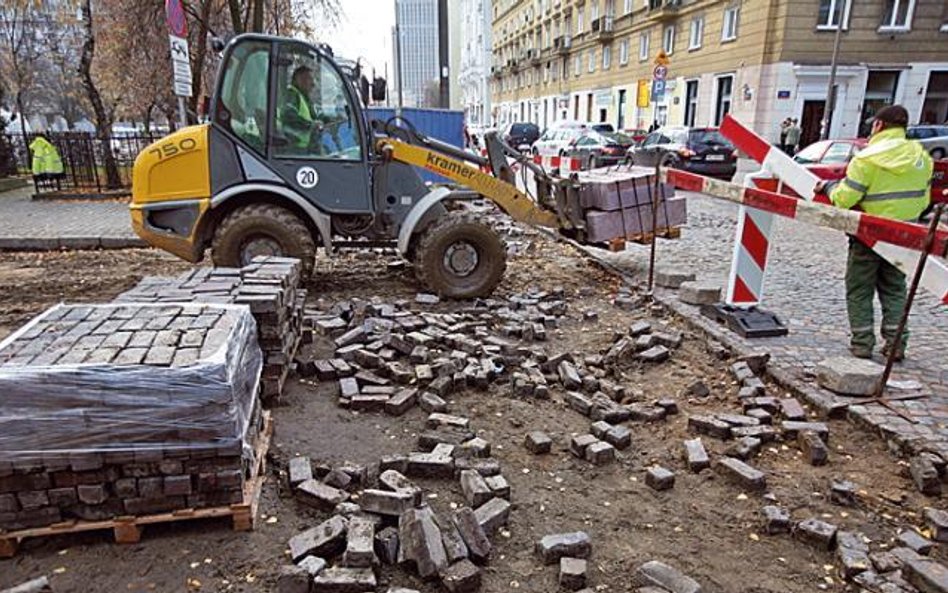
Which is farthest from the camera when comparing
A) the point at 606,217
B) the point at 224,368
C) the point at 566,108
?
the point at 566,108

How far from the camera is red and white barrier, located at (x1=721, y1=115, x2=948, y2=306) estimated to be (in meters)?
4.59

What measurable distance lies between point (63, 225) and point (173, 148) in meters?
7.10


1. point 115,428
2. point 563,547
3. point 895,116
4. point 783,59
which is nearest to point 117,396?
point 115,428

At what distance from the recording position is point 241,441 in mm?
3221

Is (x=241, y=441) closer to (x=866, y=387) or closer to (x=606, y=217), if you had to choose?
(x=866, y=387)

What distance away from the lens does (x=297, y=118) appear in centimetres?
708

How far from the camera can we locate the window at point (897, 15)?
26.6 m

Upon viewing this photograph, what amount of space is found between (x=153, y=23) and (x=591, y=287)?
15594 millimetres

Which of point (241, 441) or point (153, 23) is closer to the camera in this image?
point (241, 441)

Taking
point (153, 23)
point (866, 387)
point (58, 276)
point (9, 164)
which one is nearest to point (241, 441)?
point (866, 387)

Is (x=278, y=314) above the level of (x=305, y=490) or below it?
above

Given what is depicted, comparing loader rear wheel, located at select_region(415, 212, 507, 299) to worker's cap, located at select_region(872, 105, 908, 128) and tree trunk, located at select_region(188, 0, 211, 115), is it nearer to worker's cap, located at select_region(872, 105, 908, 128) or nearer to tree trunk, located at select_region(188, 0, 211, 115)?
worker's cap, located at select_region(872, 105, 908, 128)

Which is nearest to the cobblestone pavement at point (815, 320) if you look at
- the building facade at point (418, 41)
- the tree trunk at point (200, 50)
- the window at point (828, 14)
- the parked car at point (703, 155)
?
the parked car at point (703, 155)

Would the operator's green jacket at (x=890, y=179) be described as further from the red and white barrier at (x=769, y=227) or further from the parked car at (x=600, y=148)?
the parked car at (x=600, y=148)
